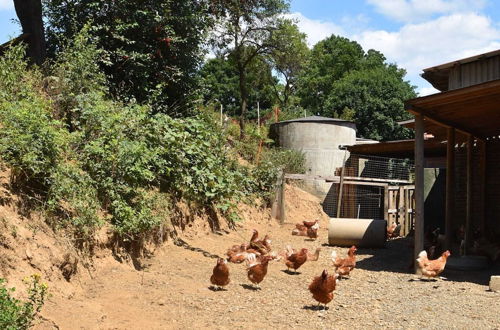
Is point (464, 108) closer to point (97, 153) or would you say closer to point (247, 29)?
point (97, 153)

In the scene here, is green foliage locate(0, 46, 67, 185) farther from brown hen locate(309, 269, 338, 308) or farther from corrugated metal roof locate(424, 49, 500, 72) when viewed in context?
Answer: corrugated metal roof locate(424, 49, 500, 72)

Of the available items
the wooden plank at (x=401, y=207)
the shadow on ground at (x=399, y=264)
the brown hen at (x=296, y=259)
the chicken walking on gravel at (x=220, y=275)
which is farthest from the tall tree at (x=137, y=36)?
the wooden plank at (x=401, y=207)

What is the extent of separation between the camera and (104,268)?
6922 millimetres

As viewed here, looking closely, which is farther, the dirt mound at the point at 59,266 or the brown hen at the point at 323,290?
the brown hen at the point at 323,290

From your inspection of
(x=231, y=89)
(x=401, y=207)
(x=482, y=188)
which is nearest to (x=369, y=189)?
(x=401, y=207)

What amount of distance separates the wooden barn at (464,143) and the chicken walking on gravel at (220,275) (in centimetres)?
373

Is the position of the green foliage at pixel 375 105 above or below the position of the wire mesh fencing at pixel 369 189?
above

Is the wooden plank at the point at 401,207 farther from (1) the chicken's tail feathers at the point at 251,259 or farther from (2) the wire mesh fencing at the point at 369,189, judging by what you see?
(1) the chicken's tail feathers at the point at 251,259

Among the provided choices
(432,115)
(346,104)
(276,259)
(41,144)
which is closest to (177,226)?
(276,259)

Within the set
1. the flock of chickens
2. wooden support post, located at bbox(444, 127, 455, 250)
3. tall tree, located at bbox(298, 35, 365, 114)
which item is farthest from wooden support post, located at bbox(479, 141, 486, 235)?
tall tree, located at bbox(298, 35, 365, 114)

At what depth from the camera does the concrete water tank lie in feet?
65.2

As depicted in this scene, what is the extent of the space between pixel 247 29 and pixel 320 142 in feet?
18.7

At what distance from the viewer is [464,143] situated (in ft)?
47.7

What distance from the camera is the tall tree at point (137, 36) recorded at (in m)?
11.8
